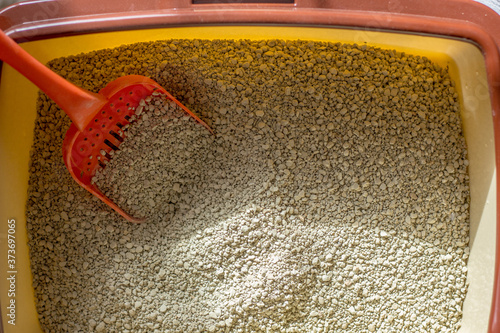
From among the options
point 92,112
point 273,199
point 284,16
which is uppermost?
point 284,16

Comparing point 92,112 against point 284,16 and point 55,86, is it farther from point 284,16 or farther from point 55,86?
point 284,16

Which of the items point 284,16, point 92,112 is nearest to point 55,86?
point 92,112

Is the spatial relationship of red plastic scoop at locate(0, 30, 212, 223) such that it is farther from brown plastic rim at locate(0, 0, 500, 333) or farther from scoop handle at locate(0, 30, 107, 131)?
brown plastic rim at locate(0, 0, 500, 333)

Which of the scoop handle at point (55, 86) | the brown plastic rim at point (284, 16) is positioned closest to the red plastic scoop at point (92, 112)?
the scoop handle at point (55, 86)

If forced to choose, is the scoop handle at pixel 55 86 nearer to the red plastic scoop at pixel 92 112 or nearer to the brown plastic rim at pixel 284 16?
the red plastic scoop at pixel 92 112

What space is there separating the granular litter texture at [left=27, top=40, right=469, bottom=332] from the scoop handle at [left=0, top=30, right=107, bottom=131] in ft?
0.35

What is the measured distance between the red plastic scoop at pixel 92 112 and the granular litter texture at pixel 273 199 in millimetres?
29

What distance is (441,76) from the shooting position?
1139mm

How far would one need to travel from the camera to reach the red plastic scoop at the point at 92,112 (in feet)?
3.20

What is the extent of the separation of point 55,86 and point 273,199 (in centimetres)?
52

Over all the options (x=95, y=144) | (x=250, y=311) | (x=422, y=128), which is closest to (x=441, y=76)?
(x=422, y=128)

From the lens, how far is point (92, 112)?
1023mm

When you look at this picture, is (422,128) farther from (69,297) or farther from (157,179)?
(69,297)

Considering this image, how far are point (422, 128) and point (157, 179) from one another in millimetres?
620
